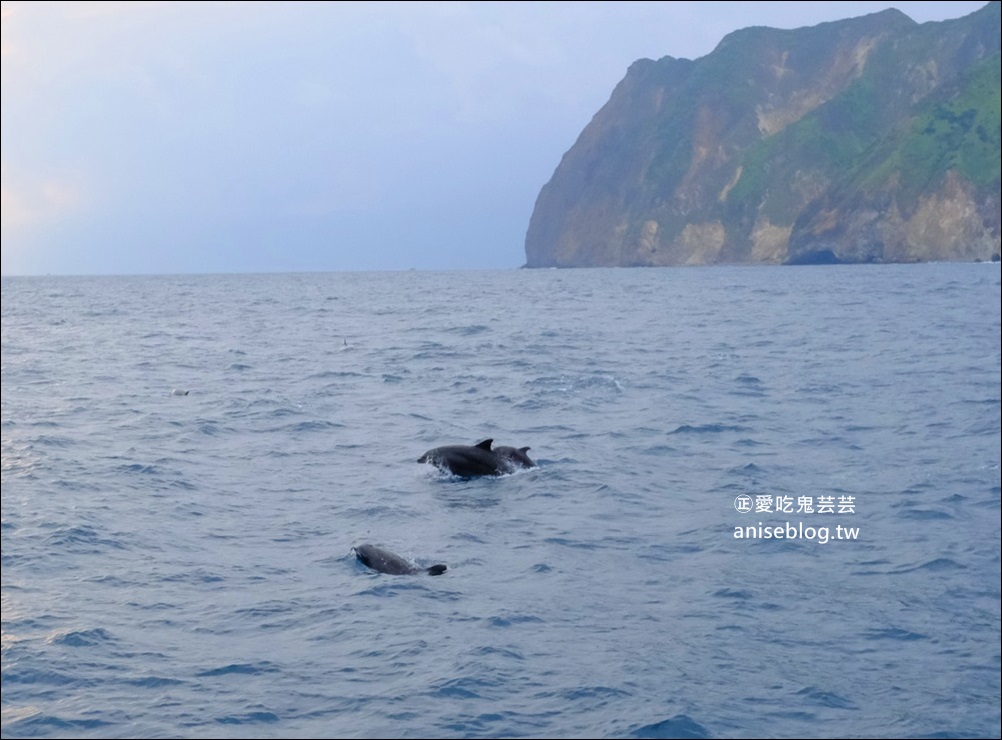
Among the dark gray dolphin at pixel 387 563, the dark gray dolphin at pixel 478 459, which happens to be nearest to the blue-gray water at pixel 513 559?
the dark gray dolphin at pixel 387 563

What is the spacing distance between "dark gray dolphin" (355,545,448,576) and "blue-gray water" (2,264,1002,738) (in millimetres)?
284

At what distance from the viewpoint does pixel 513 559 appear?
15.4m

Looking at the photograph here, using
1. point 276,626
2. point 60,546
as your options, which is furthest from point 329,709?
point 60,546

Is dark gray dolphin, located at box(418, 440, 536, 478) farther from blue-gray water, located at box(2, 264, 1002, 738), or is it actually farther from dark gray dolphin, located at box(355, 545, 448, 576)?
dark gray dolphin, located at box(355, 545, 448, 576)

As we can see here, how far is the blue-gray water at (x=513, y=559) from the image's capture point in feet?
34.0

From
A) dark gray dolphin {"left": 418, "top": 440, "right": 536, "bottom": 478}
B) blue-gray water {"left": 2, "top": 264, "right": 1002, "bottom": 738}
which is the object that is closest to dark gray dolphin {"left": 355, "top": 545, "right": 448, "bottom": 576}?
blue-gray water {"left": 2, "top": 264, "right": 1002, "bottom": 738}

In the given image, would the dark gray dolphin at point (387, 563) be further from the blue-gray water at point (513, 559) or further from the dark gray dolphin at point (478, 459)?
the dark gray dolphin at point (478, 459)

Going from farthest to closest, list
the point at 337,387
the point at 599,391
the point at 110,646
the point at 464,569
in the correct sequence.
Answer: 1. the point at 337,387
2. the point at 599,391
3. the point at 464,569
4. the point at 110,646

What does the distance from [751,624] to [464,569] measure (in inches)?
175

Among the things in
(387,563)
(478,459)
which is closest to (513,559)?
(387,563)

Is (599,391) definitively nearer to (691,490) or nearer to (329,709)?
(691,490)

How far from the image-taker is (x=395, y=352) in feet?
156

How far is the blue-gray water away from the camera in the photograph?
10.4 meters

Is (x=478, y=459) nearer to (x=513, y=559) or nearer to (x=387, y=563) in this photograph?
(x=513, y=559)
